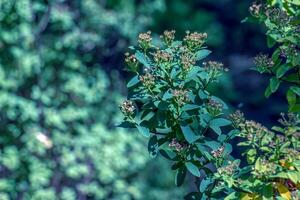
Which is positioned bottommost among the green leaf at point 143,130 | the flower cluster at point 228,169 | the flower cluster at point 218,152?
the flower cluster at point 228,169

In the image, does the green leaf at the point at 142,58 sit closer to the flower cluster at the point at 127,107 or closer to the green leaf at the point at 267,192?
the flower cluster at the point at 127,107

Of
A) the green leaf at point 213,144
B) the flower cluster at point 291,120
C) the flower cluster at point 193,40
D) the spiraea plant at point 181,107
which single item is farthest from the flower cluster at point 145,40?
the flower cluster at point 291,120

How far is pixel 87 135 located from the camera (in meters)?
4.01

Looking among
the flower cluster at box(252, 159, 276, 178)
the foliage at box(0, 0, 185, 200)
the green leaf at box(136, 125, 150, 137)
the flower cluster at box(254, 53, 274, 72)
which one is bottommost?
the flower cluster at box(252, 159, 276, 178)

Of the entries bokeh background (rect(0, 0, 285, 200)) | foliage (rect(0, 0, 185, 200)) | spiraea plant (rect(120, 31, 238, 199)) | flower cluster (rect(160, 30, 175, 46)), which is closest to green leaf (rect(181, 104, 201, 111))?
spiraea plant (rect(120, 31, 238, 199))

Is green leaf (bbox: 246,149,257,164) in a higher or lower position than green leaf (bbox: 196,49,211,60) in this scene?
lower

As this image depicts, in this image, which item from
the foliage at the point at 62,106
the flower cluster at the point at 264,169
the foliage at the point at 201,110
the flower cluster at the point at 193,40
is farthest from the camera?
the foliage at the point at 62,106

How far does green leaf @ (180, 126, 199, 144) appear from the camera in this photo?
194 cm

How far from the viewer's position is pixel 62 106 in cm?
404

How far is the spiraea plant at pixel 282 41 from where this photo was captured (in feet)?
6.38

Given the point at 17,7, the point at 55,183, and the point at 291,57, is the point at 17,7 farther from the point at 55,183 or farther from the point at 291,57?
the point at 291,57

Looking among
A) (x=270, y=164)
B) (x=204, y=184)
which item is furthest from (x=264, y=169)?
(x=204, y=184)

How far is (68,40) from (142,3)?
1.71ft

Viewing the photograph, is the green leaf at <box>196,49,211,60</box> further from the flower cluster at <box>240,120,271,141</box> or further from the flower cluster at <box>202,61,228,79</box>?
the flower cluster at <box>240,120,271,141</box>
